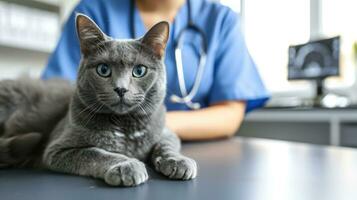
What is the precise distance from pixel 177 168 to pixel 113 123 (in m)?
0.15

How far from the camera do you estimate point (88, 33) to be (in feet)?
1.59

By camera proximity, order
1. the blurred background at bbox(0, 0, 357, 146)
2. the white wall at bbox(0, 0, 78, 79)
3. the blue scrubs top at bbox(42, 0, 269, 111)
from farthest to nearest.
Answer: the white wall at bbox(0, 0, 78, 79), the blurred background at bbox(0, 0, 357, 146), the blue scrubs top at bbox(42, 0, 269, 111)

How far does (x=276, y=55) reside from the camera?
2361 millimetres

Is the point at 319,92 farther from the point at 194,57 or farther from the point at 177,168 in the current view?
the point at 177,168

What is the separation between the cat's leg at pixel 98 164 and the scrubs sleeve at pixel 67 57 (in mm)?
499

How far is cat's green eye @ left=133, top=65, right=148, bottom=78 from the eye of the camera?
50cm

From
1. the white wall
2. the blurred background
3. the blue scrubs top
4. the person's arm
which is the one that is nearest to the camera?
the person's arm

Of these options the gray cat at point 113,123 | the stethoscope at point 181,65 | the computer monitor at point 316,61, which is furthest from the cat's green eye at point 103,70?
the computer monitor at point 316,61

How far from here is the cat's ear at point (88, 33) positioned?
475mm

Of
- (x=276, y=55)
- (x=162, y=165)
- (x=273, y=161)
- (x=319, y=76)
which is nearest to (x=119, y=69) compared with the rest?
(x=162, y=165)

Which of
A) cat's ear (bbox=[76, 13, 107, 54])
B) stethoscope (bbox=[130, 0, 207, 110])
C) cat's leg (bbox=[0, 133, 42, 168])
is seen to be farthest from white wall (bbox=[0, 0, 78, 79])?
cat's ear (bbox=[76, 13, 107, 54])

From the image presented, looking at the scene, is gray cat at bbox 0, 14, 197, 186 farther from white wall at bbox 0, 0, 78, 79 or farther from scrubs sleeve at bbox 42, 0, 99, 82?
white wall at bbox 0, 0, 78, 79

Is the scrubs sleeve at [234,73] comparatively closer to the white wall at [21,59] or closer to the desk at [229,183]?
the desk at [229,183]

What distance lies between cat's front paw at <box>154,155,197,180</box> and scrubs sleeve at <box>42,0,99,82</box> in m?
0.60
